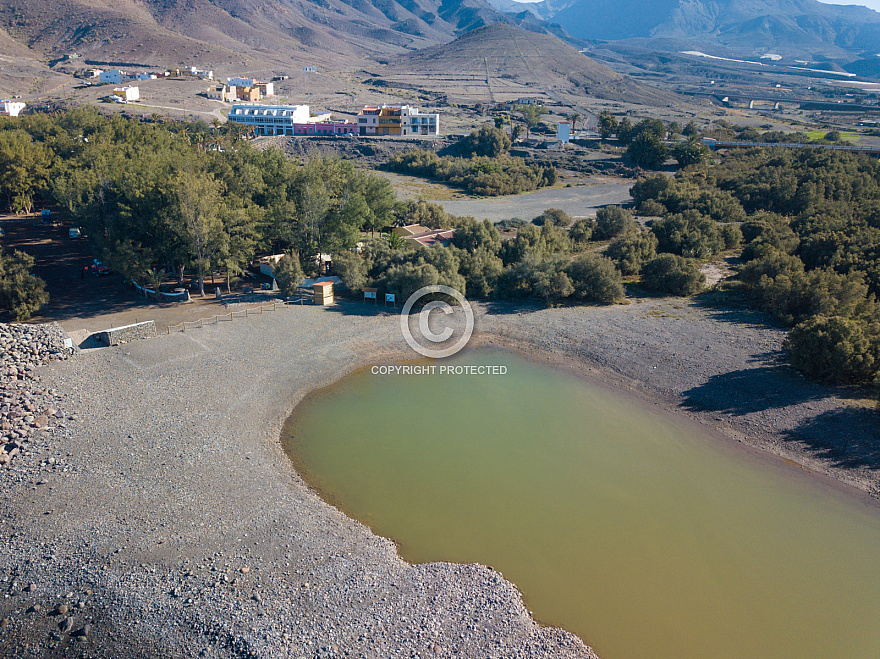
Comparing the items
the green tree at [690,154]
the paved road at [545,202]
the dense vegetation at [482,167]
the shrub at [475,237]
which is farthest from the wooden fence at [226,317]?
the green tree at [690,154]

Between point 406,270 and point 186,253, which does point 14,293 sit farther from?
point 406,270

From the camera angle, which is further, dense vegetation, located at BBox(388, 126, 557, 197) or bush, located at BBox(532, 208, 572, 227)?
dense vegetation, located at BBox(388, 126, 557, 197)

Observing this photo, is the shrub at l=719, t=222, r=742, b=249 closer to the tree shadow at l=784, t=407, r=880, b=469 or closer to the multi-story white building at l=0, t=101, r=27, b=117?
the tree shadow at l=784, t=407, r=880, b=469

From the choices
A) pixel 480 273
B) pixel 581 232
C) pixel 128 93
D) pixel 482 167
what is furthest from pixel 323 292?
pixel 128 93

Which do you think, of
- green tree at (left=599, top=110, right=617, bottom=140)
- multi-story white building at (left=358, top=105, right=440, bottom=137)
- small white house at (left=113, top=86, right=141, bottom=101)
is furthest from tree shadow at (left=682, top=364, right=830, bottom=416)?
small white house at (left=113, top=86, right=141, bottom=101)

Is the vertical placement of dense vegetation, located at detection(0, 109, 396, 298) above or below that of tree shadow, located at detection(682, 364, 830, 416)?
above

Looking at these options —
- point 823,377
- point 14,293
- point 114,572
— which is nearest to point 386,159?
point 14,293

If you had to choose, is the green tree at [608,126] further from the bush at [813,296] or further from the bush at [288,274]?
the bush at [288,274]
